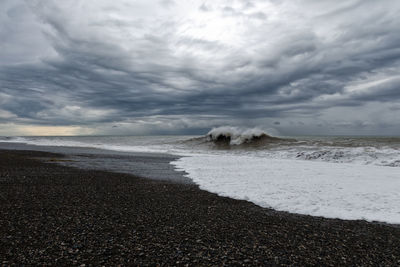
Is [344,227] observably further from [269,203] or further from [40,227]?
[40,227]

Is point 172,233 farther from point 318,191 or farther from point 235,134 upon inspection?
point 235,134

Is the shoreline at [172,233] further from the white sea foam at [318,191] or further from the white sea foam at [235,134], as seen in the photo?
the white sea foam at [235,134]

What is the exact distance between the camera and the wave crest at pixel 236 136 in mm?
42312

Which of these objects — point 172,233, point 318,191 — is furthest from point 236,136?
point 172,233

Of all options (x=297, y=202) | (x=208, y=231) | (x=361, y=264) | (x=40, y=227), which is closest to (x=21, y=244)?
(x=40, y=227)

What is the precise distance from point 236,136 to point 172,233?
4073cm

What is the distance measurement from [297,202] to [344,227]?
1974 mm

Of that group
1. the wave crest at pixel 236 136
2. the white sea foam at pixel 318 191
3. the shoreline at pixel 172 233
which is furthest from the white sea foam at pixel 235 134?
the shoreline at pixel 172 233

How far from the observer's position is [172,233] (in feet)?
16.4

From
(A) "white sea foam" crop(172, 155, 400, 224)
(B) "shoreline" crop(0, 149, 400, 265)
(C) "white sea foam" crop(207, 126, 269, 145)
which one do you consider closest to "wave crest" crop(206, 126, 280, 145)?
(C) "white sea foam" crop(207, 126, 269, 145)

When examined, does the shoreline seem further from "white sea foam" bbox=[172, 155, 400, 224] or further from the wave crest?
the wave crest

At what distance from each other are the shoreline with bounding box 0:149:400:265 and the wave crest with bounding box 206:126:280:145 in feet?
114

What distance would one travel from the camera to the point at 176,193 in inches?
341

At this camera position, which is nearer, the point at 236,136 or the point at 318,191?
the point at 318,191
